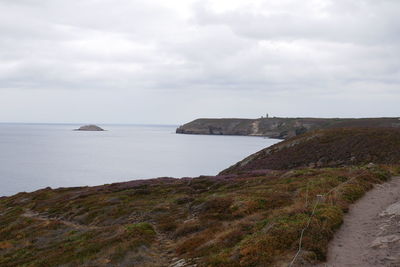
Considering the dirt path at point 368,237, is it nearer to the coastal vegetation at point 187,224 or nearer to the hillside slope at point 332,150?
the coastal vegetation at point 187,224

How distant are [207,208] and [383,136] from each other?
4983 centimetres

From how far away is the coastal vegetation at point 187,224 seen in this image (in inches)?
601

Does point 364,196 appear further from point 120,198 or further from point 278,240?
point 120,198

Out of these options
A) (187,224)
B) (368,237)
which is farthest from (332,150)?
(368,237)

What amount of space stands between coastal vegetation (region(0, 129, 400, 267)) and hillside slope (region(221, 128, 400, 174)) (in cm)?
2114

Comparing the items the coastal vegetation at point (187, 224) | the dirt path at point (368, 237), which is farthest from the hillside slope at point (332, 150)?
the dirt path at point (368, 237)

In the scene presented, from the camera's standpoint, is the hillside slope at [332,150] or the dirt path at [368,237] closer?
the dirt path at [368,237]

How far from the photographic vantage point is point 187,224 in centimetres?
2348

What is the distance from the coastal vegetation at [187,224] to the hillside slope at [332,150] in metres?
21.1

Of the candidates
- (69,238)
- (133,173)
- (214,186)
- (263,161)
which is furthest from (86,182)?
(69,238)

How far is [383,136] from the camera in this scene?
203ft

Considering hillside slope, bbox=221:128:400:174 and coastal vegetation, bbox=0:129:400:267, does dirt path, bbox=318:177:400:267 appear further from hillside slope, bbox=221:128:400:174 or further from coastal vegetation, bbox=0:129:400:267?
hillside slope, bbox=221:128:400:174

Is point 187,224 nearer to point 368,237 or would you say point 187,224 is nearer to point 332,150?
point 368,237

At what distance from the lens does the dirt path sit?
1304cm
